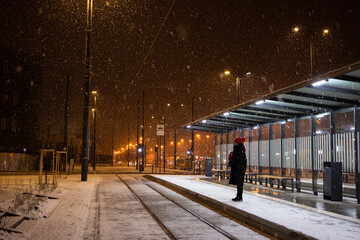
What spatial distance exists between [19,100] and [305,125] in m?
51.6

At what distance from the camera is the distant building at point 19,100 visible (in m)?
53.2

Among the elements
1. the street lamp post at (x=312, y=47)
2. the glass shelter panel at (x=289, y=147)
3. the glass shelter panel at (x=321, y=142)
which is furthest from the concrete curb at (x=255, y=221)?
the street lamp post at (x=312, y=47)

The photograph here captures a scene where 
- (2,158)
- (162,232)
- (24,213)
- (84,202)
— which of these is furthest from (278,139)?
(2,158)

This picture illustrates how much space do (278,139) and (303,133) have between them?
2151 mm

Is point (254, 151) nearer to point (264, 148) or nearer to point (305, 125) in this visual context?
point (264, 148)

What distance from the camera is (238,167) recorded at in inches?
429

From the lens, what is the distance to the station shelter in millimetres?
10617

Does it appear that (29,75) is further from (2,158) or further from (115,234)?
(115,234)

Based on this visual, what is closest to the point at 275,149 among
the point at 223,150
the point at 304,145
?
the point at 304,145

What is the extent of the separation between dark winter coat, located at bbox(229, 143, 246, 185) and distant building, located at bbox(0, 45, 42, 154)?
157 feet

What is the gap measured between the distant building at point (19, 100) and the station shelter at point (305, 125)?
42757 mm

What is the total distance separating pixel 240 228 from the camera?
25.5ft

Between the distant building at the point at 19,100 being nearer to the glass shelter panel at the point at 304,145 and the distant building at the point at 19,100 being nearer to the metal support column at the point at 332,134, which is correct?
the glass shelter panel at the point at 304,145

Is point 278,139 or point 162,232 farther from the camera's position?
point 278,139
